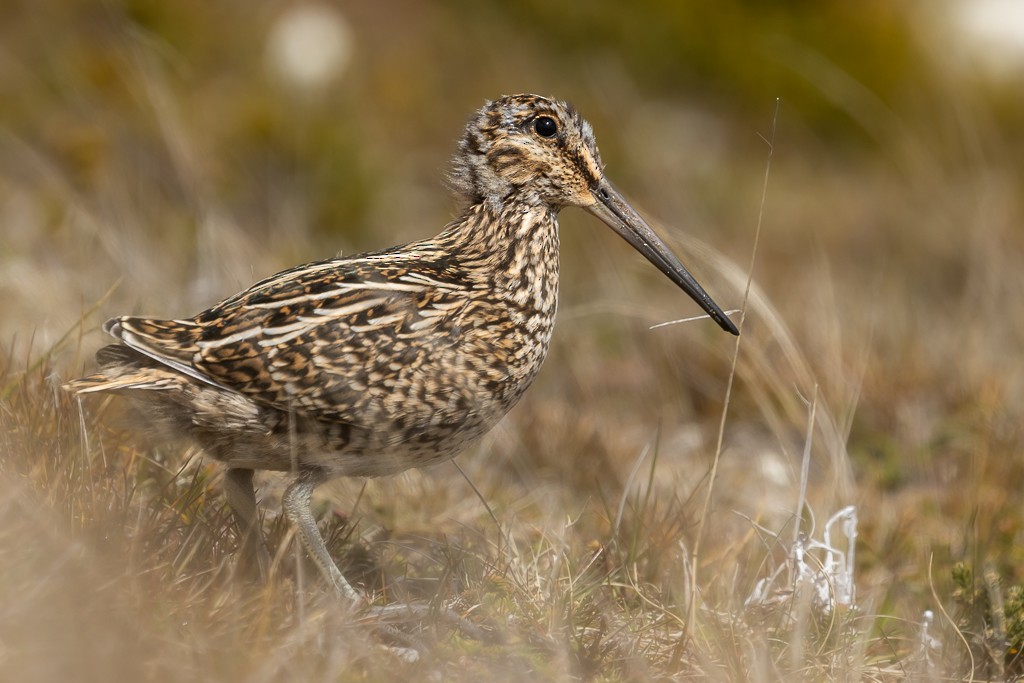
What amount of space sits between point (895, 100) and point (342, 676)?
12.7 meters

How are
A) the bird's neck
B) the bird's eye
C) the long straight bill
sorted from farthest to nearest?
the long straight bill < the bird's eye < the bird's neck

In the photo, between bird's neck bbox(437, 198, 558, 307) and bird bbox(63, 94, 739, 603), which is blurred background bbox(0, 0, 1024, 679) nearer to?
bird's neck bbox(437, 198, 558, 307)

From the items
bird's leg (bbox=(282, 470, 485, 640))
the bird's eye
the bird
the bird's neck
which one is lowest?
bird's leg (bbox=(282, 470, 485, 640))

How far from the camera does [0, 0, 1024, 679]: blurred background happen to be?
5105mm

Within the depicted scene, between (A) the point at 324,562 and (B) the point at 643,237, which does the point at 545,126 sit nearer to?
(B) the point at 643,237

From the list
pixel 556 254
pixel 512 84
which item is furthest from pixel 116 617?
pixel 512 84

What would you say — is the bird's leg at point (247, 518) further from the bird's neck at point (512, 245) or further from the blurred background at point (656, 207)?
the bird's neck at point (512, 245)

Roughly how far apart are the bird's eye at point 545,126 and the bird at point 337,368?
1.20 ft

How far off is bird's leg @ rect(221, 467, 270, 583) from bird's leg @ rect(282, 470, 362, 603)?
111 millimetres

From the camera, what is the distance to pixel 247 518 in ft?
11.6

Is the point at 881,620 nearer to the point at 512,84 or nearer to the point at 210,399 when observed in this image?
the point at 210,399

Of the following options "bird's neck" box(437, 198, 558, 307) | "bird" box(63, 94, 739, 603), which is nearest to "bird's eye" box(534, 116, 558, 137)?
"bird's neck" box(437, 198, 558, 307)

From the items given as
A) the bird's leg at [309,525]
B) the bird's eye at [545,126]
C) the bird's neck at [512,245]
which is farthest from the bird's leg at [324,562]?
the bird's eye at [545,126]

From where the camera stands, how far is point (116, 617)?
2.87 meters
